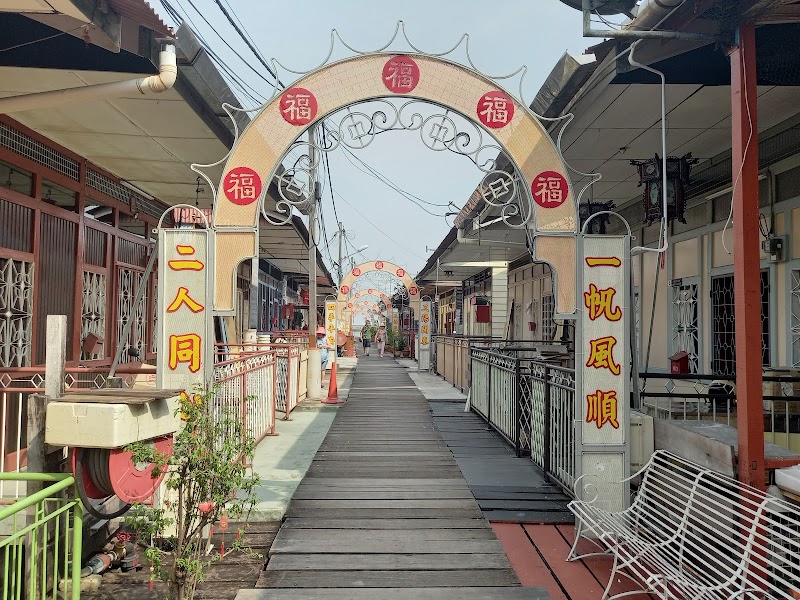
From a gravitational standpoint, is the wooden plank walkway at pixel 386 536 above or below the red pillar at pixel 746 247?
below

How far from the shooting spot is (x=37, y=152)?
6.36m

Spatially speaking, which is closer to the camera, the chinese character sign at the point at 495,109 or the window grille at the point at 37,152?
the chinese character sign at the point at 495,109

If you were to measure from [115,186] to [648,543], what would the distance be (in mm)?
8086

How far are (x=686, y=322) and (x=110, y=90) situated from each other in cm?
810

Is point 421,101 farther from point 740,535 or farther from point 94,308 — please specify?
point 94,308

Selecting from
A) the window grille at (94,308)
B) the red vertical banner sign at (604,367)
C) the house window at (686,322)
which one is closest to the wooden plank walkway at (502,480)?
the red vertical banner sign at (604,367)

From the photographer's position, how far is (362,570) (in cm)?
395

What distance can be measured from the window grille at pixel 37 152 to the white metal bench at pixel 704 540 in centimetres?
615

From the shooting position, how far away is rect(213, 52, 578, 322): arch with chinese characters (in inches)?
188

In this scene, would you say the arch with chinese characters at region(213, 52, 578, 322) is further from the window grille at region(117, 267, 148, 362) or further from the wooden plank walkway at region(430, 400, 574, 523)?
the window grille at region(117, 267, 148, 362)

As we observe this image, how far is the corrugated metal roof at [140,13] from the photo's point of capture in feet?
12.9

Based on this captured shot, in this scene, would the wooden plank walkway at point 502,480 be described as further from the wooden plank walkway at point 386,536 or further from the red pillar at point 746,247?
the red pillar at point 746,247

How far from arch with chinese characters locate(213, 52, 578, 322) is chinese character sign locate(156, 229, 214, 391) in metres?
0.14

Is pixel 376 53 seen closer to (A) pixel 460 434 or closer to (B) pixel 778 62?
(B) pixel 778 62
